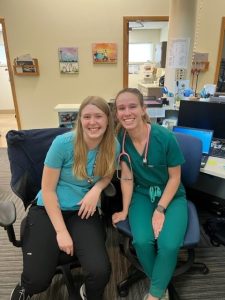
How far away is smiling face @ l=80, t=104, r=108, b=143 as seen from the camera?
47.8 inches

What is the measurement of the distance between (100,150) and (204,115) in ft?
3.19

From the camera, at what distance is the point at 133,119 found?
1.28 meters

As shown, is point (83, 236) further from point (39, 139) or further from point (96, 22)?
point (96, 22)

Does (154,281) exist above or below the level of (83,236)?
below

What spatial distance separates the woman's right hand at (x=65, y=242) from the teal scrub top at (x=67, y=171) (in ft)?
0.54

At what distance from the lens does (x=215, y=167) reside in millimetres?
1461

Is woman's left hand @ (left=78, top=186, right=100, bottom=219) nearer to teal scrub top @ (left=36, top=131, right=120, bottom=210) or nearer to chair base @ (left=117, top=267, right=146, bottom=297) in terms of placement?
teal scrub top @ (left=36, top=131, right=120, bottom=210)

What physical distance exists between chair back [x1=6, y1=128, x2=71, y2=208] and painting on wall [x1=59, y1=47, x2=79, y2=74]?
2.59 meters

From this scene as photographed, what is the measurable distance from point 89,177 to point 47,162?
0.81ft

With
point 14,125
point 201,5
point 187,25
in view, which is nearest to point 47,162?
point 187,25

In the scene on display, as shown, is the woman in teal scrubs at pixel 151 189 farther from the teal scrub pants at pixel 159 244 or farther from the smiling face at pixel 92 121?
the smiling face at pixel 92 121

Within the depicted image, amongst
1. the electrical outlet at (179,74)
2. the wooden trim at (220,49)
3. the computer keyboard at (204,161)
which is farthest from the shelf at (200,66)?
the computer keyboard at (204,161)

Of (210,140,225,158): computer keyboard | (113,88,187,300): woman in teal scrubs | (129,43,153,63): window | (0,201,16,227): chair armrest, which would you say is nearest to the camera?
(0,201,16,227): chair armrest

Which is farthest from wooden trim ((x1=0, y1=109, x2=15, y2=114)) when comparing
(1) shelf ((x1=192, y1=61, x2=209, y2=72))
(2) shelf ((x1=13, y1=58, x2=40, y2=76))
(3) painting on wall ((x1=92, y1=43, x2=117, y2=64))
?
(1) shelf ((x1=192, y1=61, x2=209, y2=72))
